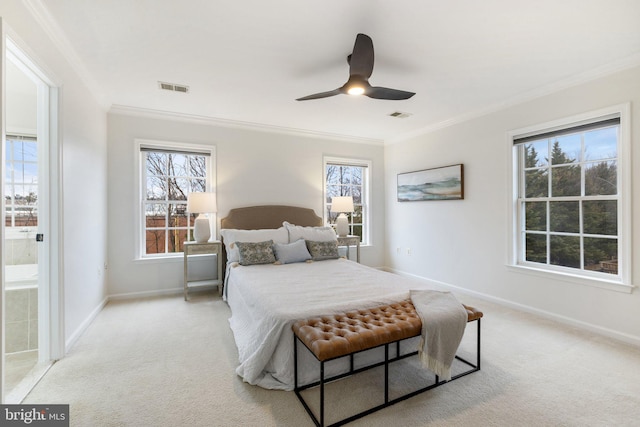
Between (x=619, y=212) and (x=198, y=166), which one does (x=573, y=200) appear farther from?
(x=198, y=166)

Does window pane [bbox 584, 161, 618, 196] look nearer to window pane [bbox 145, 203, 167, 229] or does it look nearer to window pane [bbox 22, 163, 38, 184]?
window pane [bbox 145, 203, 167, 229]

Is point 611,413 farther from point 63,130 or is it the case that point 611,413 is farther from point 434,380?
point 63,130

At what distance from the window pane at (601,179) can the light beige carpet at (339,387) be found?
1451 mm

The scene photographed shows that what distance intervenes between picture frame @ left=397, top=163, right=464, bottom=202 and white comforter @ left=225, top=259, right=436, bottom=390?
2.02 m

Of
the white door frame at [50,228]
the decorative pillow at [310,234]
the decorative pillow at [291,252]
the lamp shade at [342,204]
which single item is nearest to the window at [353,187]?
the lamp shade at [342,204]

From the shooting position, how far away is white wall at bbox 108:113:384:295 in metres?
3.96

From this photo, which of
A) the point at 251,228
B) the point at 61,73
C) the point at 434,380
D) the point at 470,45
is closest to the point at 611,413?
→ the point at 434,380

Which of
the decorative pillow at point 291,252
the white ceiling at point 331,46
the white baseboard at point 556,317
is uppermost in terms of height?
the white ceiling at point 331,46

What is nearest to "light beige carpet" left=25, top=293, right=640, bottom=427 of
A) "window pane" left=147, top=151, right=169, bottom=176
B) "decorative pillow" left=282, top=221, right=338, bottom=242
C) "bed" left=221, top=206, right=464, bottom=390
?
"bed" left=221, top=206, right=464, bottom=390

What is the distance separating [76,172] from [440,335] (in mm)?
3469

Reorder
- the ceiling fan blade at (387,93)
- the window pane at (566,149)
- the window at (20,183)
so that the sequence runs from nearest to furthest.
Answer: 1. the ceiling fan blade at (387,93)
2. the window at (20,183)
3. the window pane at (566,149)

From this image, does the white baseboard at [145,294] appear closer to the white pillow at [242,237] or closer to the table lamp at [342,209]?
the white pillow at [242,237]

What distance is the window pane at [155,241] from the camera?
4238mm

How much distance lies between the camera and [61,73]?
8.00 ft
